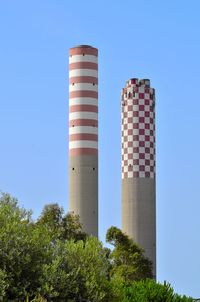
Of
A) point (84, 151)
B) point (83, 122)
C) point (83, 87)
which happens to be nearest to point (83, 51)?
point (83, 87)

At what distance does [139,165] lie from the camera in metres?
79.2

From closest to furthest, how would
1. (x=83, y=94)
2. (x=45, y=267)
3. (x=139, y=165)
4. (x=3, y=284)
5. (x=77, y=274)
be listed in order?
(x=3, y=284)
(x=45, y=267)
(x=77, y=274)
(x=83, y=94)
(x=139, y=165)

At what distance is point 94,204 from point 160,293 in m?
41.6

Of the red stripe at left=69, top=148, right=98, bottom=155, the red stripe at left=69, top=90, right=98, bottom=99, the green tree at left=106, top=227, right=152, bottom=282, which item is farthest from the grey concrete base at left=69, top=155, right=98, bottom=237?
the green tree at left=106, top=227, right=152, bottom=282

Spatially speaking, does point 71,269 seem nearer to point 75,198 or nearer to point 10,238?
point 10,238

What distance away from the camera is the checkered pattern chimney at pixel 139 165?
7781 cm

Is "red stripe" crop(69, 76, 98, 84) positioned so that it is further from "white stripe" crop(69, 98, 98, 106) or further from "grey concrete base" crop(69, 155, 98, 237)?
"grey concrete base" crop(69, 155, 98, 237)

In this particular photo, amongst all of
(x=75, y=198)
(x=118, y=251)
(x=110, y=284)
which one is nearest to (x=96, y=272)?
(x=110, y=284)

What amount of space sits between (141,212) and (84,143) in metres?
8.19

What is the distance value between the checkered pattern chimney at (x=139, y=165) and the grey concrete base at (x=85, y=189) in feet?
9.41

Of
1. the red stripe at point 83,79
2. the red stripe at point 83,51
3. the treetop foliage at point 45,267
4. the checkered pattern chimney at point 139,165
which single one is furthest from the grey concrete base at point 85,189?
the treetop foliage at point 45,267

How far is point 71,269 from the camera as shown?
1280 inches

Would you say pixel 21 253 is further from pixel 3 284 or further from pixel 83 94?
pixel 83 94

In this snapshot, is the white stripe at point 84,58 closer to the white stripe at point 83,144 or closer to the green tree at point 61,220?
the white stripe at point 83,144
